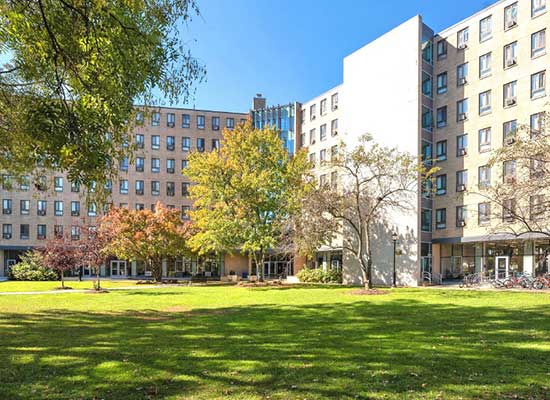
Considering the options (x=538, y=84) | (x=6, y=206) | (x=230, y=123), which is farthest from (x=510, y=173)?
(x=6, y=206)

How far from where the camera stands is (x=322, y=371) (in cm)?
767

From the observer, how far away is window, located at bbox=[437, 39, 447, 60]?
4222cm

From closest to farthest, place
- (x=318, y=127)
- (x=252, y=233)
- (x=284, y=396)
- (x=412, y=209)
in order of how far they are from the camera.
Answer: (x=284, y=396), (x=252, y=233), (x=412, y=209), (x=318, y=127)

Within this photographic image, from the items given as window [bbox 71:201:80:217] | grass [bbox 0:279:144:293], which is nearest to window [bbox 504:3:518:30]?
grass [bbox 0:279:144:293]

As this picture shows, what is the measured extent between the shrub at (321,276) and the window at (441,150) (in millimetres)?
14938

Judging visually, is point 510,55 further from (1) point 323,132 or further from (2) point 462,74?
(1) point 323,132

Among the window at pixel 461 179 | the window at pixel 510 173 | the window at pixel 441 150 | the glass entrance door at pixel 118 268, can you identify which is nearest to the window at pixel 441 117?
the window at pixel 441 150

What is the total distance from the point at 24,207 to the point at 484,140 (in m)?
59.0

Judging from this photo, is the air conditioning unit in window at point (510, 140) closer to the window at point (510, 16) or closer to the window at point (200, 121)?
the window at point (510, 16)

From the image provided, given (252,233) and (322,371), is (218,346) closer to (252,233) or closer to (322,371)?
(322,371)

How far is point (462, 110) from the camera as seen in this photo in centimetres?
4056

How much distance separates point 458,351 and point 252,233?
2729cm

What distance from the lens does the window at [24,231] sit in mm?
63534

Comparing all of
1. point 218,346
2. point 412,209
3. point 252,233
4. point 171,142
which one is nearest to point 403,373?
point 218,346
